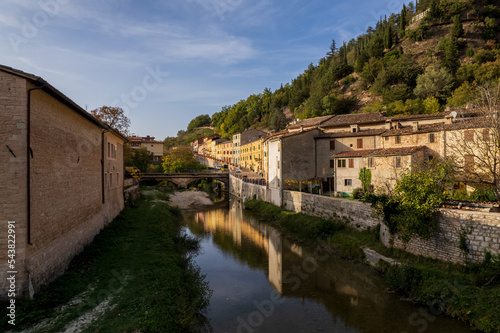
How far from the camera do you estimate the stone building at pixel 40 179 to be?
732 centimetres

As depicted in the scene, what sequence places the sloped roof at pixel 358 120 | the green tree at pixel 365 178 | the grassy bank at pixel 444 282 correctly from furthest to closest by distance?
the sloped roof at pixel 358 120 < the green tree at pixel 365 178 < the grassy bank at pixel 444 282

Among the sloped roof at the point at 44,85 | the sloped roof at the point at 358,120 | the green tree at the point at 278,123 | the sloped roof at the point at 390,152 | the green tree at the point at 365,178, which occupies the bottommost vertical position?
the green tree at the point at 365,178

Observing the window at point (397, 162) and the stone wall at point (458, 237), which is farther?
the window at point (397, 162)

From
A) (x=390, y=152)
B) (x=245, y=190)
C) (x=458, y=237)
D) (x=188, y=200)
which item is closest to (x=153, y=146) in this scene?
(x=188, y=200)

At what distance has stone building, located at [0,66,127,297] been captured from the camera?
7320mm

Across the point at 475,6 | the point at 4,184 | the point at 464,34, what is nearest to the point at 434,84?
the point at 464,34

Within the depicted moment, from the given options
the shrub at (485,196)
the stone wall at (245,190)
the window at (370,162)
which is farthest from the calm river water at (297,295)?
the stone wall at (245,190)

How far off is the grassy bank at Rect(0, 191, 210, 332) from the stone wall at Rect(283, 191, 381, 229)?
10372 millimetres

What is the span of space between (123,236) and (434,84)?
167 ft

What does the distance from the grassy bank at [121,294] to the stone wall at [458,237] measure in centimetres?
993

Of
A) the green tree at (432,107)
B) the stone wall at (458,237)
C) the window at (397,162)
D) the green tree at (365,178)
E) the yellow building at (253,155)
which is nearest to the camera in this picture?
the stone wall at (458,237)

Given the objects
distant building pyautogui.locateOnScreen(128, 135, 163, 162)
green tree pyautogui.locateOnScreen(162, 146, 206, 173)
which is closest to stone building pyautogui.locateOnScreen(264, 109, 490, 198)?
green tree pyautogui.locateOnScreen(162, 146, 206, 173)

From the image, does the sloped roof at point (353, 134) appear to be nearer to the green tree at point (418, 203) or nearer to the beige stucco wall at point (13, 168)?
the green tree at point (418, 203)

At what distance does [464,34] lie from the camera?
58.7 metres
